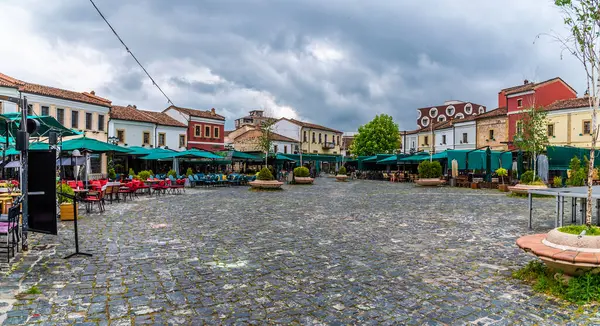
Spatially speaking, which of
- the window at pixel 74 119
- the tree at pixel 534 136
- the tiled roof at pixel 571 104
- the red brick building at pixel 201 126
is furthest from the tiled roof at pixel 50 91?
the tiled roof at pixel 571 104

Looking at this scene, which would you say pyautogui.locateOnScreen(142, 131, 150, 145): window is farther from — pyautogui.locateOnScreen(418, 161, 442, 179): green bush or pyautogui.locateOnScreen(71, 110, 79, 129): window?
pyautogui.locateOnScreen(418, 161, 442, 179): green bush

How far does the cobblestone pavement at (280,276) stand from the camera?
404 cm

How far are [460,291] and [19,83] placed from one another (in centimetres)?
3098

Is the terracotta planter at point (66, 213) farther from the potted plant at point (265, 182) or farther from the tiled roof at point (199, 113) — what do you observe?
the tiled roof at point (199, 113)

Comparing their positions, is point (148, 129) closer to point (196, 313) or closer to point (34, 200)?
point (34, 200)

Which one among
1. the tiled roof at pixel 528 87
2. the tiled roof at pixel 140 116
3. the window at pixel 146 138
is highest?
the tiled roof at pixel 528 87

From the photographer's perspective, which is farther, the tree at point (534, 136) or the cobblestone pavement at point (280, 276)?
the tree at point (534, 136)

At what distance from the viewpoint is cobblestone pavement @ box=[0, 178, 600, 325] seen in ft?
13.2

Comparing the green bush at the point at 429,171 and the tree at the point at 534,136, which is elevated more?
the tree at the point at 534,136

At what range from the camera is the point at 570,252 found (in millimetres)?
4438

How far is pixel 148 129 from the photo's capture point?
39219 millimetres

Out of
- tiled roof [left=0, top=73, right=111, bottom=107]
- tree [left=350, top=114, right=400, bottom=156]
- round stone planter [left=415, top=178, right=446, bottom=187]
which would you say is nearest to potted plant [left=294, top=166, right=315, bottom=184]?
round stone planter [left=415, top=178, right=446, bottom=187]

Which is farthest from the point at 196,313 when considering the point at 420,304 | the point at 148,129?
the point at 148,129

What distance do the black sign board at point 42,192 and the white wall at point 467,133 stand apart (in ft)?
148
